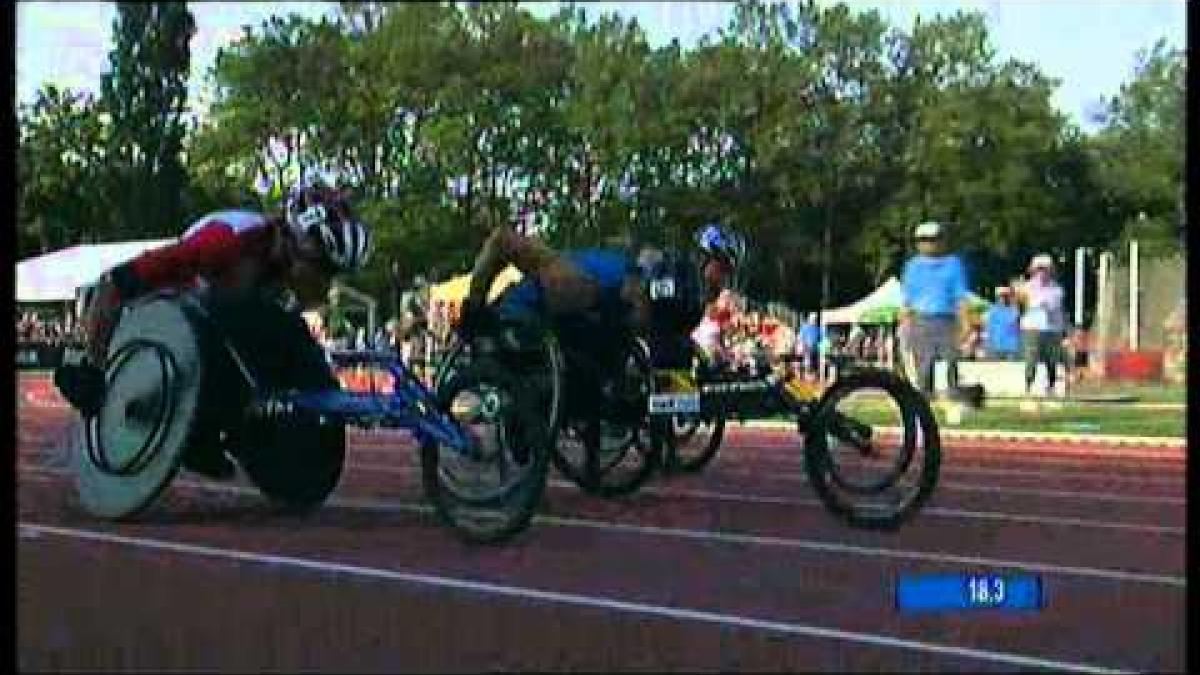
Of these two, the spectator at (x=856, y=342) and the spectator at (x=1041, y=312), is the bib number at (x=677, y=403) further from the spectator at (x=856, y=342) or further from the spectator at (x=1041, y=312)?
the spectator at (x=1041, y=312)

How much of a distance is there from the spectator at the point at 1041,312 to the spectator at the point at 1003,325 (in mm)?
27

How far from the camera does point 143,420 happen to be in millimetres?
5750

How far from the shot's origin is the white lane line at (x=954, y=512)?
21.0 ft

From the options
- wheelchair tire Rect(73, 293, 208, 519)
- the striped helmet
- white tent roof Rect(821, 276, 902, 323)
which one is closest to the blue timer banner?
white tent roof Rect(821, 276, 902, 323)

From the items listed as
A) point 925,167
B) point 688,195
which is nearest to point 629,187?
point 688,195

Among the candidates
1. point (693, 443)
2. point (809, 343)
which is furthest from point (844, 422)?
point (693, 443)

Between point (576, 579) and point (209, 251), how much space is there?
4.26ft

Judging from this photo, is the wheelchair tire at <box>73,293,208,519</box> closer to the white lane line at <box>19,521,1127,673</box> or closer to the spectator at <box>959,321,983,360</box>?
the white lane line at <box>19,521,1127,673</box>

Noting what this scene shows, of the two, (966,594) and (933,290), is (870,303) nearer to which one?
(933,290)

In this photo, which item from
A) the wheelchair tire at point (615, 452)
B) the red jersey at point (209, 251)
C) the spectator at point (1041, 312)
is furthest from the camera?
the wheelchair tire at point (615, 452)

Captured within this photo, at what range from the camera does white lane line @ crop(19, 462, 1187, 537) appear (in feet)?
21.0

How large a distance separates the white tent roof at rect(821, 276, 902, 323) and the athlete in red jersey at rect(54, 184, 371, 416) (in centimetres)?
140

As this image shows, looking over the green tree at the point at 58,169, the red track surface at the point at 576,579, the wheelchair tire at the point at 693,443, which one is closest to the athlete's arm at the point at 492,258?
the red track surface at the point at 576,579

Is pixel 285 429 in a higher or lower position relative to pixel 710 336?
lower
